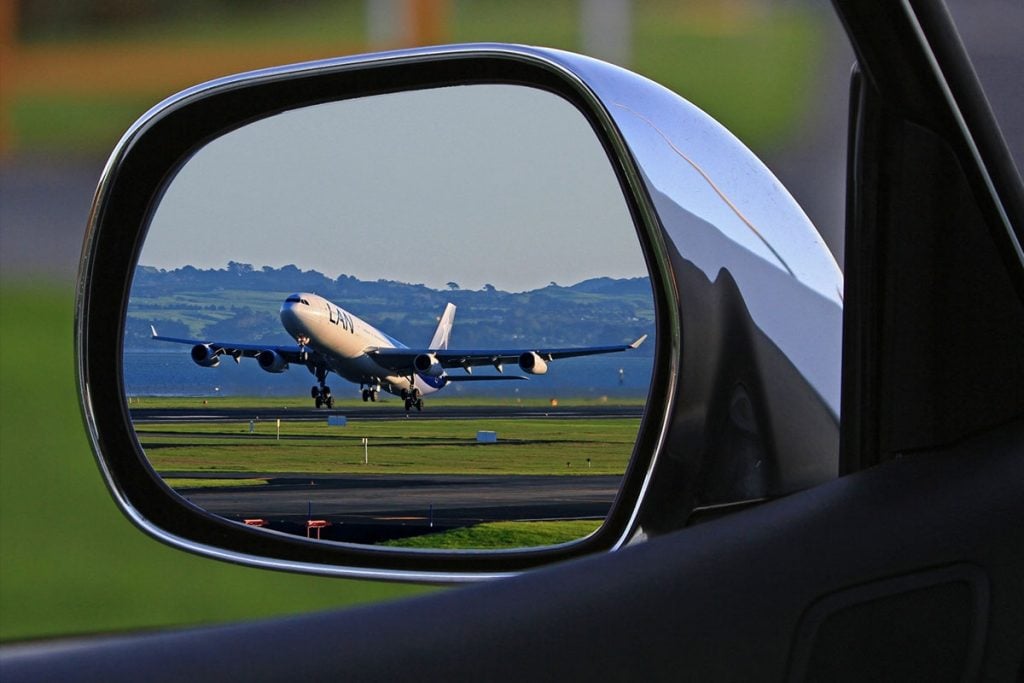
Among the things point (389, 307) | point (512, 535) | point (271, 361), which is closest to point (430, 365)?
point (389, 307)

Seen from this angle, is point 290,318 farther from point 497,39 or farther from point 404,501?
point 497,39

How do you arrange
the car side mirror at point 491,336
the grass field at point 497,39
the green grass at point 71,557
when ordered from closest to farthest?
the car side mirror at point 491,336 → the green grass at point 71,557 → the grass field at point 497,39

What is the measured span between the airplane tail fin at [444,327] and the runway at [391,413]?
93 mm

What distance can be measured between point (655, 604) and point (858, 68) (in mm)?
482

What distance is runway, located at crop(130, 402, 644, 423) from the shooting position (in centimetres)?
133

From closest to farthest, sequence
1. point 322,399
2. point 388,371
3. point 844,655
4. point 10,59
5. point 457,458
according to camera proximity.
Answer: point 844,655 → point 457,458 → point 322,399 → point 388,371 → point 10,59

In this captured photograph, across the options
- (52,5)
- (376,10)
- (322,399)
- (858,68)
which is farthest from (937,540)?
(52,5)

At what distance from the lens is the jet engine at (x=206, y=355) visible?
1.76 metres

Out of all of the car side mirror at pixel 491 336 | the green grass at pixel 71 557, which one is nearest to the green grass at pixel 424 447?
the car side mirror at pixel 491 336

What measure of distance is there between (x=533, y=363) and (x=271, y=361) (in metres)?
0.47

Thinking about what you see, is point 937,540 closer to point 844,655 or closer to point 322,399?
point 844,655

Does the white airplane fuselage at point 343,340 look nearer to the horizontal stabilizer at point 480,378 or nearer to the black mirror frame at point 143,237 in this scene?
the horizontal stabilizer at point 480,378

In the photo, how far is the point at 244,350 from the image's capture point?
1785mm

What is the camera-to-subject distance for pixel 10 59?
74.9ft
